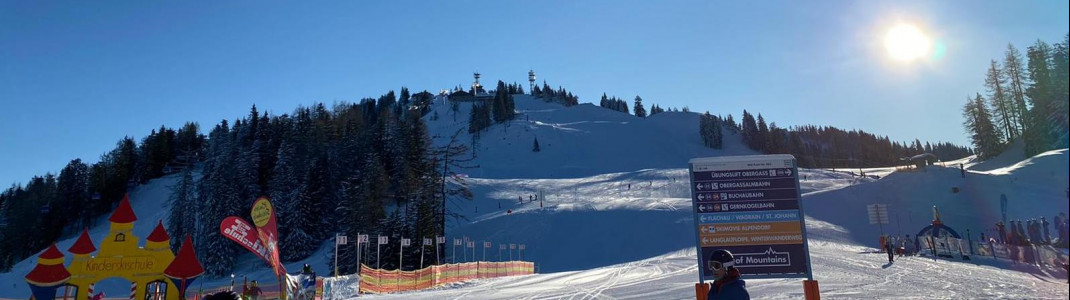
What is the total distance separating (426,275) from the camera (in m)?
25.7

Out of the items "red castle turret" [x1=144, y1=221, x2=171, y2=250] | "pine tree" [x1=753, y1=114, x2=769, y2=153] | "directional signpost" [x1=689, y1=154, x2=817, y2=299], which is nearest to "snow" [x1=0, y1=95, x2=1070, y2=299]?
"directional signpost" [x1=689, y1=154, x2=817, y2=299]

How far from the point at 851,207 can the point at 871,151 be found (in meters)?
100

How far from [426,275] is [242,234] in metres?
13.1

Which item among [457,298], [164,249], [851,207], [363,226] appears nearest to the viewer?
[164,249]

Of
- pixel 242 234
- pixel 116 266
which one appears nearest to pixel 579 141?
Result: pixel 116 266

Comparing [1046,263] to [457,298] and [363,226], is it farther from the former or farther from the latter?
[363,226]

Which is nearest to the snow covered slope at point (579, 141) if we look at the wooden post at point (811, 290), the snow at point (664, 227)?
the snow at point (664, 227)

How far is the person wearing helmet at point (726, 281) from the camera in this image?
5.25 metres

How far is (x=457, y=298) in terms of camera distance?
57.9ft

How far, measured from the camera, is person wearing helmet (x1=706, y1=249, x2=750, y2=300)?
5.25 metres

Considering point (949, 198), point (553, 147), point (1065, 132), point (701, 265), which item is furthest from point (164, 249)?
point (553, 147)

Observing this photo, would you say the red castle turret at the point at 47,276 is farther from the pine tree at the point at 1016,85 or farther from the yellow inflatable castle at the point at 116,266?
the pine tree at the point at 1016,85

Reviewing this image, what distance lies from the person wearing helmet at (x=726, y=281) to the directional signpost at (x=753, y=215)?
11.0 ft

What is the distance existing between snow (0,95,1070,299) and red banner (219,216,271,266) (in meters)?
6.04
